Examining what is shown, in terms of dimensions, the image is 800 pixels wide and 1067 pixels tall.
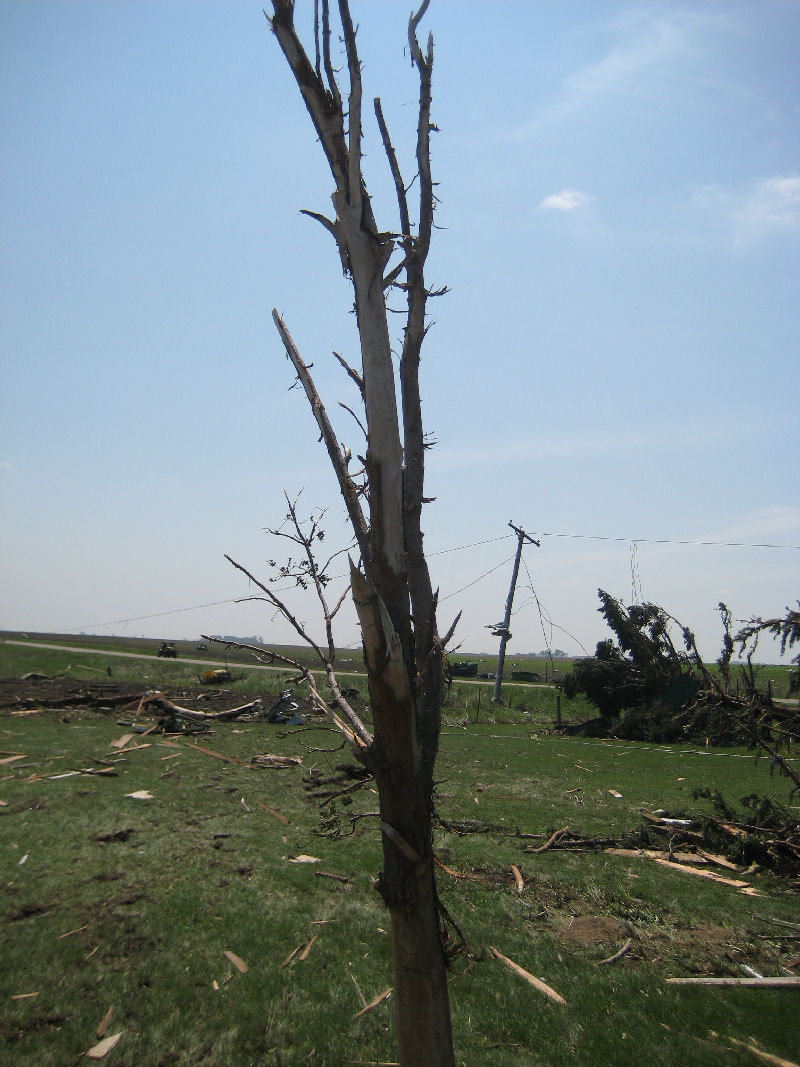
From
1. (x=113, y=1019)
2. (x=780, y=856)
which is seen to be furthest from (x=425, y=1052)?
(x=780, y=856)

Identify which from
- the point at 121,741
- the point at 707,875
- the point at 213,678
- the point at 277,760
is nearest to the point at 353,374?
the point at 707,875

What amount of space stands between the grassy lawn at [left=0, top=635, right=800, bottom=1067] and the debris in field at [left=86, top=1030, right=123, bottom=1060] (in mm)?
61

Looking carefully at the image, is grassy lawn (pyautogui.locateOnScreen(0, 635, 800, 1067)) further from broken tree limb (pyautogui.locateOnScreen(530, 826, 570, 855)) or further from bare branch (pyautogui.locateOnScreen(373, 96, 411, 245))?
bare branch (pyautogui.locateOnScreen(373, 96, 411, 245))

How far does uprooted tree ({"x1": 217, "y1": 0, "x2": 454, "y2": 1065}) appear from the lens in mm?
2461

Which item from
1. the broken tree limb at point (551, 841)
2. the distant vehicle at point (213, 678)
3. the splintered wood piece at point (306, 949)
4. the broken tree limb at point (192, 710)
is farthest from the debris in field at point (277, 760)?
the distant vehicle at point (213, 678)

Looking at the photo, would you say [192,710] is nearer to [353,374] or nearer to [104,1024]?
[104,1024]

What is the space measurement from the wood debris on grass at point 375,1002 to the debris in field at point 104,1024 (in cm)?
180

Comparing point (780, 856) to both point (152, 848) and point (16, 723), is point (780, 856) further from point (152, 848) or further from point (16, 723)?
point (16, 723)

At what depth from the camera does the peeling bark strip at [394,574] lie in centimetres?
246

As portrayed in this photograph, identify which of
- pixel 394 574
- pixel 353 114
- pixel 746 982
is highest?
pixel 353 114

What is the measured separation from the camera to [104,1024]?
15.8 feet

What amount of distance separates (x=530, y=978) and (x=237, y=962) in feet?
8.27

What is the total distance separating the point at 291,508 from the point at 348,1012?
13.5ft

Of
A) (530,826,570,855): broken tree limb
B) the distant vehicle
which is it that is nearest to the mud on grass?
(530,826,570,855): broken tree limb
